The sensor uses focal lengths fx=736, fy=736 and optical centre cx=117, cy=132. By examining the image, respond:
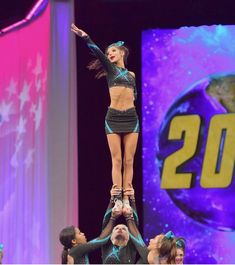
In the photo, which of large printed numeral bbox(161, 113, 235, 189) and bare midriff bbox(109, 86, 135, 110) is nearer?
bare midriff bbox(109, 86, 135, 110)

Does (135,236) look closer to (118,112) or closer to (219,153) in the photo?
(118,112)

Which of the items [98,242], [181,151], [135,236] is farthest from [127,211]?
[181,151]

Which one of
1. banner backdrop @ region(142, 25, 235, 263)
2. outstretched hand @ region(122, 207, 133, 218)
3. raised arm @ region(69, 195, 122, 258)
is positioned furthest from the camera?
banner backdrop @ region(142, 25, 235, 263)

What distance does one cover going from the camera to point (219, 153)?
776 cm

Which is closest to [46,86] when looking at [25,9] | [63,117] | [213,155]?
[63,117]

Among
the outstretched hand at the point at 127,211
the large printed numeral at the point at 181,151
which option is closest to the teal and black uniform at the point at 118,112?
the outstretched hand at the point at 127,211

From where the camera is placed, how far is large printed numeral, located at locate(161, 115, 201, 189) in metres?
7.79

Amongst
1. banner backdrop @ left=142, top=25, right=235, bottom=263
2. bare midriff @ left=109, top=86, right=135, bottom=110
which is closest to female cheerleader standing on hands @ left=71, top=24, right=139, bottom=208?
bare midriff @ left=109, top=86, right=135, bottom=110

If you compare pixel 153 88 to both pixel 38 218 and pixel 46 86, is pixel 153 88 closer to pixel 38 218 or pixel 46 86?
pixel 46 86

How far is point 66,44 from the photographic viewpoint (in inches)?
302

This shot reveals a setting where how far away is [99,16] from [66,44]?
2.05 ft

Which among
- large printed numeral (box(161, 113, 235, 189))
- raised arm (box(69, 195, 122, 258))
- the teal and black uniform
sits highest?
the teal and black uniform

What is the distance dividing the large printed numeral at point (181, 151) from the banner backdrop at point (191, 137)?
11 millimetres

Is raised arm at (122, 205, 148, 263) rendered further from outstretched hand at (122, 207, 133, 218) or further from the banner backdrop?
the banner backdrop
